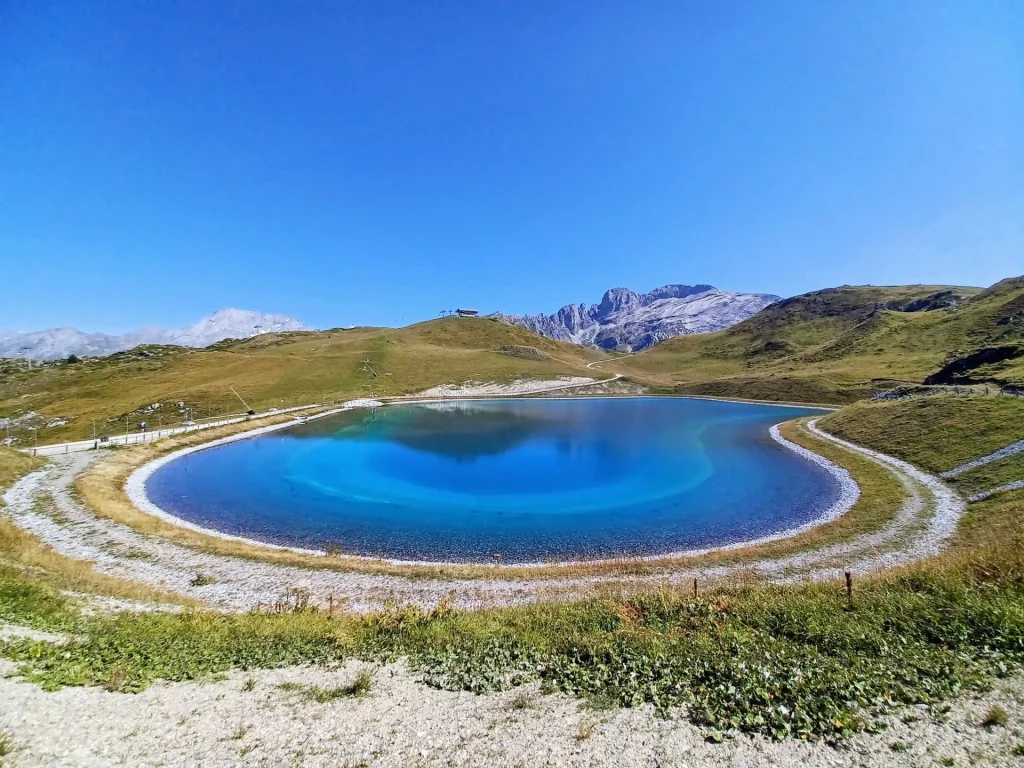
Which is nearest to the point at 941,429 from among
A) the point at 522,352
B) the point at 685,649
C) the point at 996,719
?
the point at 996,719

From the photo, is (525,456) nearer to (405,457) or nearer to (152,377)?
(405,457)

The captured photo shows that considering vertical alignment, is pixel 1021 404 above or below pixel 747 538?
above

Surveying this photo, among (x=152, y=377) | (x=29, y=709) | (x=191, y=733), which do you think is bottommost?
(x=191, y=733)

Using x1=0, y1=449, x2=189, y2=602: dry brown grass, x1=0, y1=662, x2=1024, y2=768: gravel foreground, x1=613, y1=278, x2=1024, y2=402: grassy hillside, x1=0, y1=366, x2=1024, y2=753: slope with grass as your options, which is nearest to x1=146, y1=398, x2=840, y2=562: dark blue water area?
x1=0, y1=449, x2=189, y2=602: dry brown grass

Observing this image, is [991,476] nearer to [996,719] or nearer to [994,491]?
[994,491]

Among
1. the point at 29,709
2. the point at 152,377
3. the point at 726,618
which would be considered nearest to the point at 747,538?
the point at 726,618

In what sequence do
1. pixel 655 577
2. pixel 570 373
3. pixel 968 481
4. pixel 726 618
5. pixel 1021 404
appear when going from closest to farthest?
pixel 726 618 → pixel 655 577 → pixel 968 481 → pixel 1021 404 → pixel 570 373

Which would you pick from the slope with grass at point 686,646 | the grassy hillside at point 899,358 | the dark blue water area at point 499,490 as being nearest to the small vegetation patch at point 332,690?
the slope with grass at point 686,646
